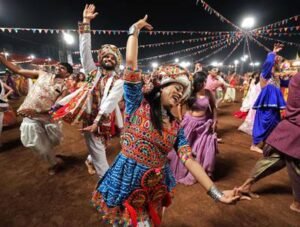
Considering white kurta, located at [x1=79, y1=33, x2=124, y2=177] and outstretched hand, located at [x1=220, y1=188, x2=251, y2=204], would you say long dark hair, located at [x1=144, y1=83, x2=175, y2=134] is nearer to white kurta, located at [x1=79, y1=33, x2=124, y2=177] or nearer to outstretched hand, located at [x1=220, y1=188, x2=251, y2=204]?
outstretched hand, located at [x1=220, y1=188, x2=251, y2=204]

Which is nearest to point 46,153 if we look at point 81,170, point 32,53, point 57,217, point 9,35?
point 81,170

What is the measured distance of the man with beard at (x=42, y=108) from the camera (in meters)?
3.18

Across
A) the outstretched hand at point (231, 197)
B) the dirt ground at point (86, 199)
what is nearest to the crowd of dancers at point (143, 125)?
the outstretched hand at point (231, 197)

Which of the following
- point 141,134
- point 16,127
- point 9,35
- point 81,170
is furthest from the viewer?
point 9,35

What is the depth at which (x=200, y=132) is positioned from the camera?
321 centimetres

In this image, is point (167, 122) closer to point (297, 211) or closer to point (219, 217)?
point (219, 217)

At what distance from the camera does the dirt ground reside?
2.38m

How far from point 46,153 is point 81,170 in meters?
0.69

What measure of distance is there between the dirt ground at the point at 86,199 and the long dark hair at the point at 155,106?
1.64m

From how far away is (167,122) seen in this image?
135cm

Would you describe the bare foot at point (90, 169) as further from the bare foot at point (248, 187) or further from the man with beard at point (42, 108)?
the bare foot at point (248, 187)

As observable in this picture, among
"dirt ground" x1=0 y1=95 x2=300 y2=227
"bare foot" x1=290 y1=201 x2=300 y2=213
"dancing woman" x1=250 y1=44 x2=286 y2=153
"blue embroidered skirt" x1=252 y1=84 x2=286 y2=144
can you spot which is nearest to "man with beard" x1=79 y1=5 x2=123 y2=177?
"dirt ground" x1=0 y1=95 x2=300 y2=227

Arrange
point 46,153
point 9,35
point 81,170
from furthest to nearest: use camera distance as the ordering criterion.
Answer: point 9,35, point 81,170, point 46,153

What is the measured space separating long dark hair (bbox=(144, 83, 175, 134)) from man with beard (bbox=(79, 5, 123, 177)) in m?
1.17
